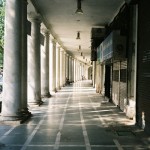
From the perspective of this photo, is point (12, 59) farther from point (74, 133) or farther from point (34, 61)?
point (34, 61)

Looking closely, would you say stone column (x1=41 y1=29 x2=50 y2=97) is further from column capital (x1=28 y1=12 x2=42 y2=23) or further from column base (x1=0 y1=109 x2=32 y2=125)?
column base (x1=0 y1=109 x2=32 y2=125)

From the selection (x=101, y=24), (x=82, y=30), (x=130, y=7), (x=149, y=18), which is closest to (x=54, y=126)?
(x=149, y=18)

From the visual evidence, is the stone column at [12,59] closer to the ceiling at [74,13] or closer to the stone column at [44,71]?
the ceiling at [74,13]

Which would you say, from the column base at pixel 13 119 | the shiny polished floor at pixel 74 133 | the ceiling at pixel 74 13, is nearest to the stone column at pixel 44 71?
the ceiling at pixel 74 13

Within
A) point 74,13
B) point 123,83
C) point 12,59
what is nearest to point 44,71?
point 74,13

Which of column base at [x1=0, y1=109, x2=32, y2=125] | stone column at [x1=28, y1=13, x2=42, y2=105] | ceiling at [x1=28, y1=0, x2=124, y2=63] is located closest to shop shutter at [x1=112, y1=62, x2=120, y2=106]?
ceiling at [x1=28, y1=0, x2=124, y2=63]

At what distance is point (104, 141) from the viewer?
988 cm

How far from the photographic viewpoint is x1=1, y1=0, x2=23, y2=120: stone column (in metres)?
13.2

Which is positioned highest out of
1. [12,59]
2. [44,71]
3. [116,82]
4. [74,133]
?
[12,59]

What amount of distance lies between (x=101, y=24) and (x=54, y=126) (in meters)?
13.2

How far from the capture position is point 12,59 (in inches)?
519

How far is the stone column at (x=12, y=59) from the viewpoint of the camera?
43.2ft

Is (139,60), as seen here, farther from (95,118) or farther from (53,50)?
(53,50)

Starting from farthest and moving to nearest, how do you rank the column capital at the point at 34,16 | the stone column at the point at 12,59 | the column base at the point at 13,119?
1. the column capital at the point at 34,16
2. the stone column at the point at 12,59
3. the column base at the point at 13,119
